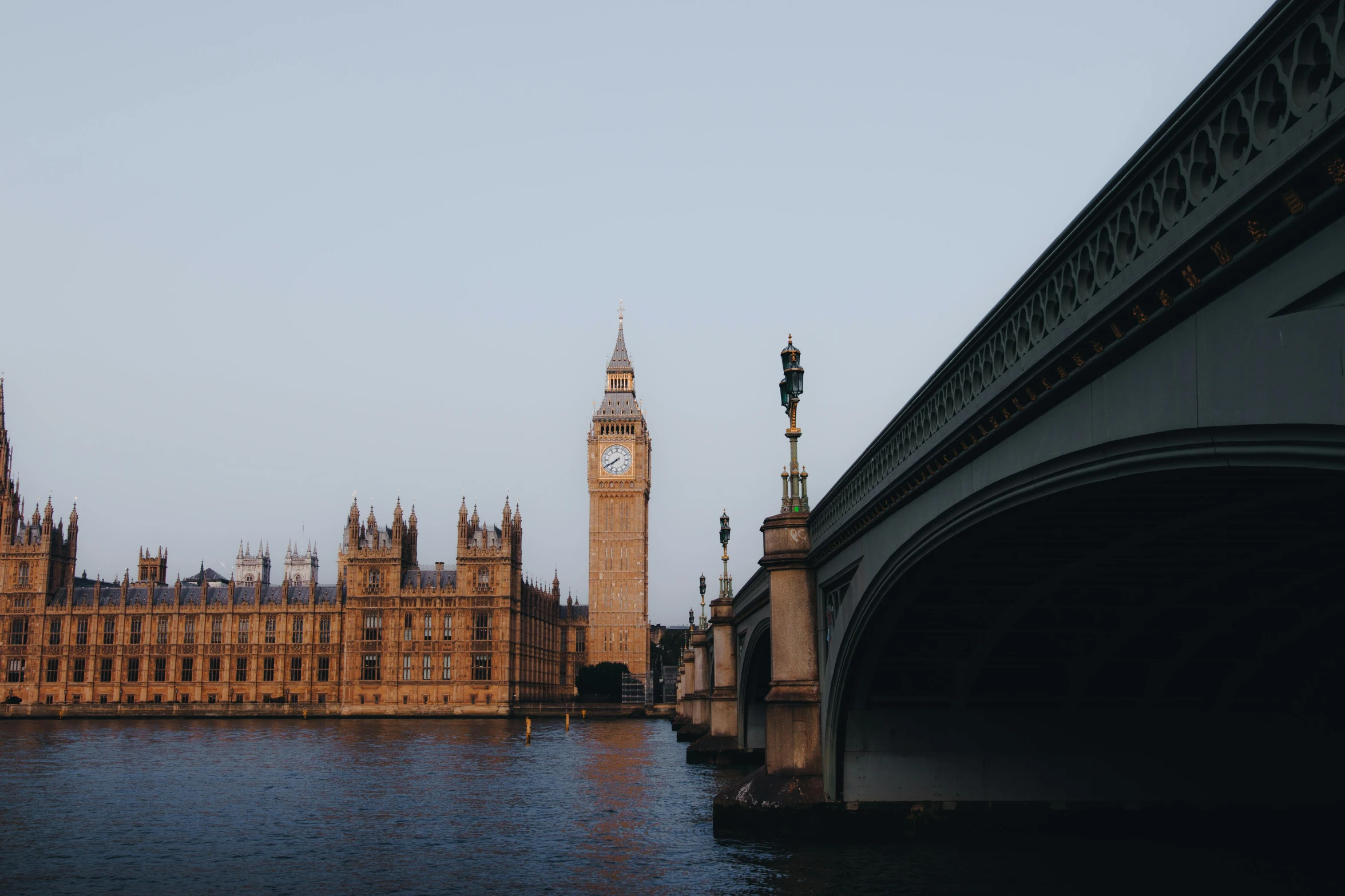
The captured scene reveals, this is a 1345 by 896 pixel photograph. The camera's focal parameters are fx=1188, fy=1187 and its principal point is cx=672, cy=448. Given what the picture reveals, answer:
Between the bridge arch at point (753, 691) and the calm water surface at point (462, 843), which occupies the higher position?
the bridge arch at point (753, 691)

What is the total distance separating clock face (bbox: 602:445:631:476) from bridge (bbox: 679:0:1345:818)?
395 ft

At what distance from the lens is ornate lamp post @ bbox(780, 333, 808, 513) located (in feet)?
74.8

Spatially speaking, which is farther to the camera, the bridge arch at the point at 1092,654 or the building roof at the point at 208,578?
the building roof at the point at 208,578

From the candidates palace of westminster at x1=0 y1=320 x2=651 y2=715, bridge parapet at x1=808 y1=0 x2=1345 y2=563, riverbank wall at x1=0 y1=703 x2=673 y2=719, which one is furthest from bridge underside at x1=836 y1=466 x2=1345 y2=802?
palace of westminster at x1=0 y1=320 x2=651 y2=715

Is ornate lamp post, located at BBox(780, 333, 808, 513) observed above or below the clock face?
below

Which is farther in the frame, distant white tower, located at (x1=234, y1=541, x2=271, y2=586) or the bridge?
distant white tower, located at (x1=234, y1=541, x2=271, y2=586)

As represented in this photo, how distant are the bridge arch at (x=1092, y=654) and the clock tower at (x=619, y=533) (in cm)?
11759

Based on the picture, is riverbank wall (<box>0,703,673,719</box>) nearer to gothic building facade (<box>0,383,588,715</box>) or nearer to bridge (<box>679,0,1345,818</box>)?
gothic building facade (<box>0,383,588,715</box>)

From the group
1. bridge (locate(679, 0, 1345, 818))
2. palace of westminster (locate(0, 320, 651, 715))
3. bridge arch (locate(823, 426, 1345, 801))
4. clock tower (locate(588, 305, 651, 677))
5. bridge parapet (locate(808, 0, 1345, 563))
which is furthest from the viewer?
clock tower (locate(588, 305, 651, 677))

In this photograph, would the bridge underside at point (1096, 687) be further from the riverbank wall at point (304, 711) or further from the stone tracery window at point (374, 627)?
the stone tracery window at point (374, 627)

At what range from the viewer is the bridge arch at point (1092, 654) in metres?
14.1

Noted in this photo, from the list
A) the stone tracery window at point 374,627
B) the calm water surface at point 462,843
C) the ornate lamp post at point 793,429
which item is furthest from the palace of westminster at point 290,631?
the ornate lamp post at point 793,429

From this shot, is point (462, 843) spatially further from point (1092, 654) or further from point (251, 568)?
point (251, 568)

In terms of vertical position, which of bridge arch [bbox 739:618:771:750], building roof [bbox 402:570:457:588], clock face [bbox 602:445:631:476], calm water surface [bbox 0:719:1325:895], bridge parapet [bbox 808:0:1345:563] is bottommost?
calm water surface [bbox 0:719:1325:895]
